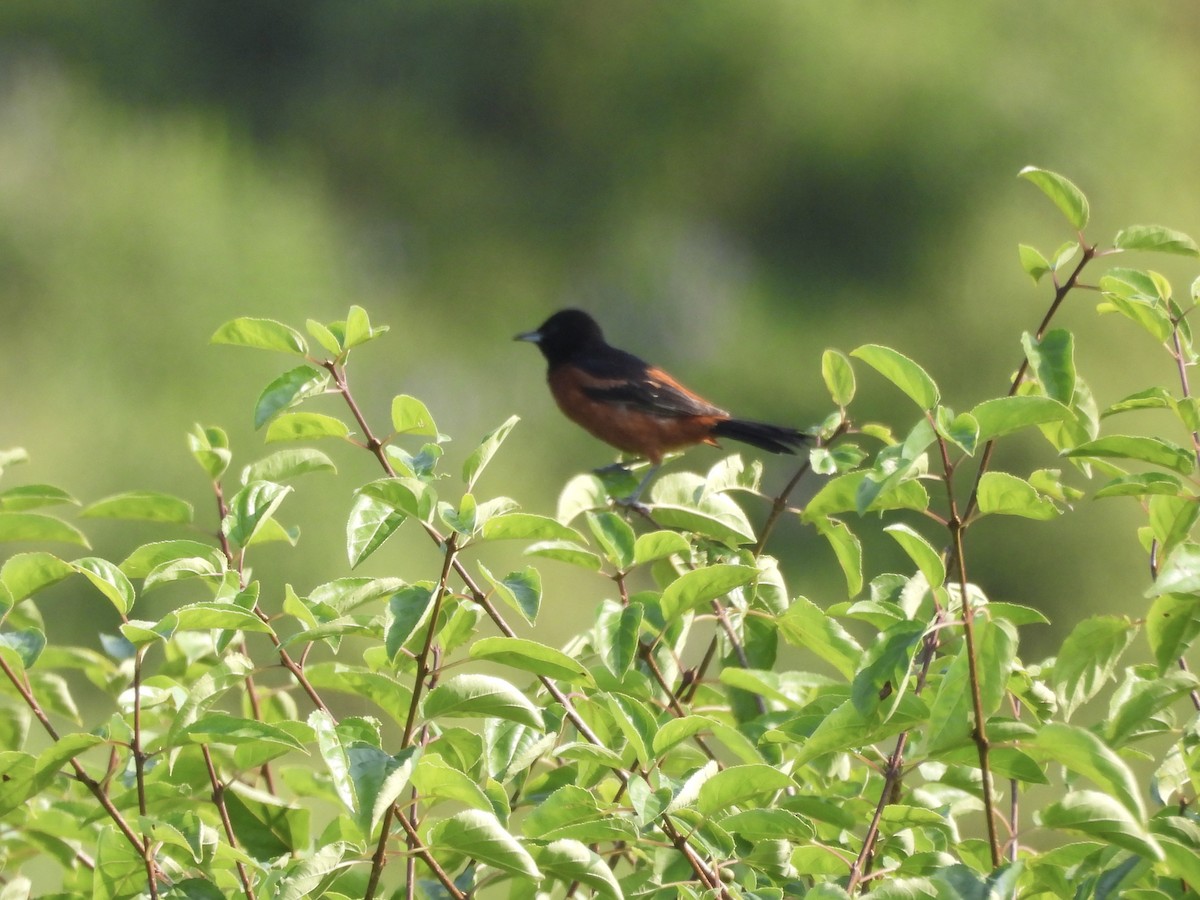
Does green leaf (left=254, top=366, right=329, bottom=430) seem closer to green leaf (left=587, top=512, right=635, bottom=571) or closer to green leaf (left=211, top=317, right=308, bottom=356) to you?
green leaf (left=211, top=317, right=308, bottom=356)

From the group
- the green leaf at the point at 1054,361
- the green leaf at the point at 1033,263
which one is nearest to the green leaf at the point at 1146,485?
the green leaf at the point at 1054,361

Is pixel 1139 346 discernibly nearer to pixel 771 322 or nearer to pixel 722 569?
pixel 771 322

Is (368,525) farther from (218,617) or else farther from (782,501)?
(782,501)

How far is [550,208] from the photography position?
590 inches

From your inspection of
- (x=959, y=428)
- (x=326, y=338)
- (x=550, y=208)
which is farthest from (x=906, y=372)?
(x=550, y=208)

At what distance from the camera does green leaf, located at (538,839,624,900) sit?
105 centimetres

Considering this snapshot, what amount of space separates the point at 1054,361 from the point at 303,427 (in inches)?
28.7

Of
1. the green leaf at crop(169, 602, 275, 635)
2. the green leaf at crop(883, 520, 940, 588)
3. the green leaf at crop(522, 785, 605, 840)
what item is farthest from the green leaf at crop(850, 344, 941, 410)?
the green leaf at crop(169, 602, 275, 635)

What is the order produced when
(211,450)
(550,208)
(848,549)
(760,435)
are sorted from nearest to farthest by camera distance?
(848,549) → (211,450) → (760,435) → (550,208)

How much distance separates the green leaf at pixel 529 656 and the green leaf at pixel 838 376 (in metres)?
0.65

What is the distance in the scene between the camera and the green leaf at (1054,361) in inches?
48.6

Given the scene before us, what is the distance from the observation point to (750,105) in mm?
15523

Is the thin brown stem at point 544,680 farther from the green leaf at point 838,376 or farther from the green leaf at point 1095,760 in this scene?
the green leaf at point 838,376

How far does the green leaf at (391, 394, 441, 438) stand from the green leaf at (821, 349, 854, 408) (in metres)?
0.60
